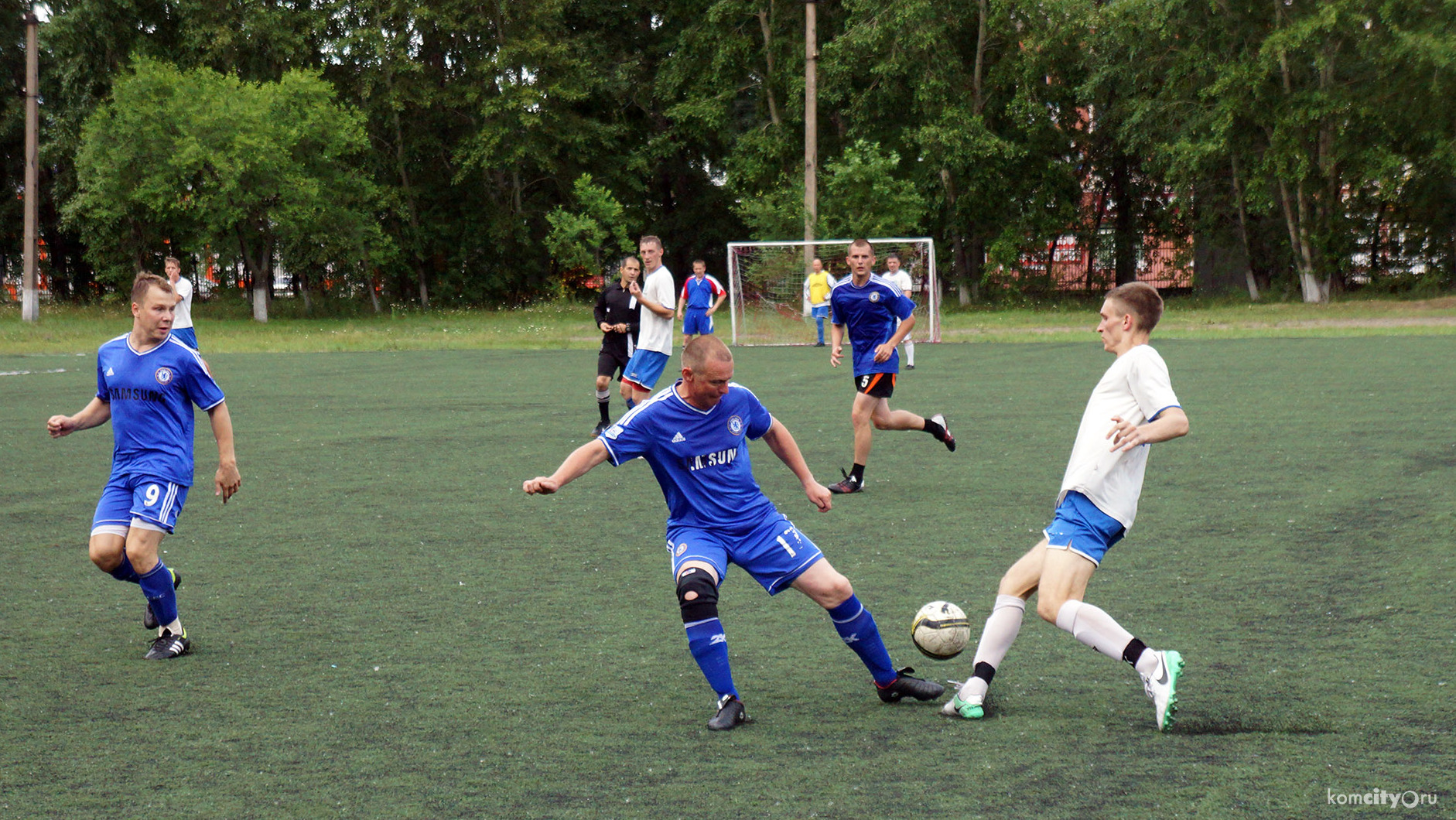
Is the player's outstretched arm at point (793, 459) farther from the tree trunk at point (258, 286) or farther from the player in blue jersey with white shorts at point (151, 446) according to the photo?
the tree trunk at point (258, 286)

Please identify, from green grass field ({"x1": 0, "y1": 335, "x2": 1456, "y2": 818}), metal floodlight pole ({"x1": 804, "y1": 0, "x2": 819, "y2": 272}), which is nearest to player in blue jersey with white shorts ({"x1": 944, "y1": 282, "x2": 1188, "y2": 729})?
green grass field ({"x1": 0, "y1": 335, "x2": 1456, "y2": 818})

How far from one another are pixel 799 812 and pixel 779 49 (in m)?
38.9

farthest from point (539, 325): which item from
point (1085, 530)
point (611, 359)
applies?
point (1085, 530)

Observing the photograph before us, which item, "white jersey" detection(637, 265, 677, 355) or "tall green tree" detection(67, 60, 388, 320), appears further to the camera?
"tall green tree" detection(67, 60, 388, 320)

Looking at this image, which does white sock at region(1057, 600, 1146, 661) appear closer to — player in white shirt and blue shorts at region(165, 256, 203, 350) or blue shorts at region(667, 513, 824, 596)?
blue shorts at region(667, 513, 824, 596)

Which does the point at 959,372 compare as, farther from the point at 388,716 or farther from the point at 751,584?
the point at 388,716

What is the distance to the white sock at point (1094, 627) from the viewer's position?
445 centimetres

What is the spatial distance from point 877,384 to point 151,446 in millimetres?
5564

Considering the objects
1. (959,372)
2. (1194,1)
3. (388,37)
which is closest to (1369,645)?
(959,372)

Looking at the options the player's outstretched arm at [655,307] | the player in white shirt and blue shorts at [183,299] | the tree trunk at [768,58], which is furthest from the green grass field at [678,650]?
the tree trunk at [768,58]

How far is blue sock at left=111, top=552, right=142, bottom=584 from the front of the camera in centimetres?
559

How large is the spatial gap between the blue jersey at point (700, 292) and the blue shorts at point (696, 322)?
190 mm

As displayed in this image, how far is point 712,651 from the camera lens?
4.58 meters

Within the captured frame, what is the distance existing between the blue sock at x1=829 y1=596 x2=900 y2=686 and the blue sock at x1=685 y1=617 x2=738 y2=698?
1.42 ft
